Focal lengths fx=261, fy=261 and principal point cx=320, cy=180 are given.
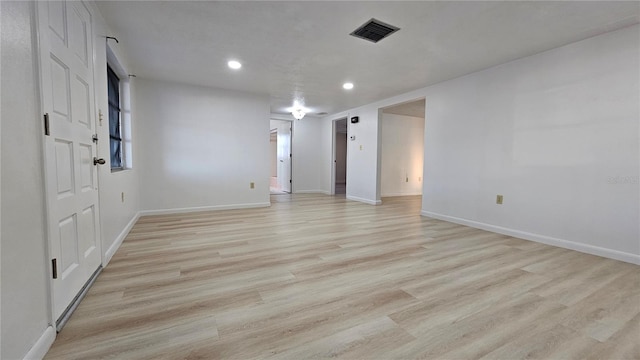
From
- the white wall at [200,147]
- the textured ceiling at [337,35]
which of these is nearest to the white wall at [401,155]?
the textured ceiling at [337,35]

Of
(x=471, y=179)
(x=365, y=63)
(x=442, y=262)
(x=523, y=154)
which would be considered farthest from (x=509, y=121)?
(x=442, y=262)

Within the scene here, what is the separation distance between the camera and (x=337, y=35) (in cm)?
268

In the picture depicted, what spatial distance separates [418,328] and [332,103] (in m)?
5.17

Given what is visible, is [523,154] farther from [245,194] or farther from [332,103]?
[245,194]

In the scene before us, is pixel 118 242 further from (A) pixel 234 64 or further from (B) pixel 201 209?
(A) pixel 234 64

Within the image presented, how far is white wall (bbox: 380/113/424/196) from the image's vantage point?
6.95 meters

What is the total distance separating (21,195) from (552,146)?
14.4ft

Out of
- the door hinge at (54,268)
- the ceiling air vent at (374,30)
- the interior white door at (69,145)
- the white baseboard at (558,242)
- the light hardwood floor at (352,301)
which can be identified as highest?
the ceiling air vent at (374,30)

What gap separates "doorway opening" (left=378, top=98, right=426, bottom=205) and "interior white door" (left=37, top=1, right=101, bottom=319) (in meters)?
5.87

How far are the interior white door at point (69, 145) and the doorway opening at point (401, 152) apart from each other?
5874 millimetres

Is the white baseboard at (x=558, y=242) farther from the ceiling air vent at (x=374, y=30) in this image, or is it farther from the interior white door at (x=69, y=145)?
the interior white door at (x=69, y=145)

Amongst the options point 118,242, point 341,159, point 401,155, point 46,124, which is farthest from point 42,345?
point 341,159

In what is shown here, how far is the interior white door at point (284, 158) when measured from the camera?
7.63 m

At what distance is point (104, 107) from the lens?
7.73 feet
